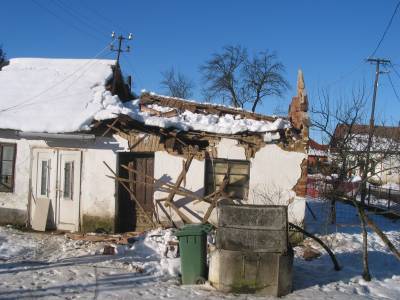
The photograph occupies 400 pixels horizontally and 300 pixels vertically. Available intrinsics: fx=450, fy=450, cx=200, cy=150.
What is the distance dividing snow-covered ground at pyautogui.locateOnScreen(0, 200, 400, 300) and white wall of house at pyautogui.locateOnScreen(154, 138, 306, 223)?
107cm

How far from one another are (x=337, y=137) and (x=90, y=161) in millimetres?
7743

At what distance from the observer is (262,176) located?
11812 mm

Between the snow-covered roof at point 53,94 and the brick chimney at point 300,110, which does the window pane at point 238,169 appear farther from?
the snow-covered roof at point 53,94

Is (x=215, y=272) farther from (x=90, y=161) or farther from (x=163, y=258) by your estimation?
(x=90, y=161)

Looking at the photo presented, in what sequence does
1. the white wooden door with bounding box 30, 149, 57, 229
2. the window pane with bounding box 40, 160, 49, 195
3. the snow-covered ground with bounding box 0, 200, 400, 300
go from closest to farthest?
the snow-covered ground with bounding box 0, 200, 400, 300 → the white wooden door with bounding box 30, 149, 57, 229 → the window pane with bounding box 40, 160, 49, 195

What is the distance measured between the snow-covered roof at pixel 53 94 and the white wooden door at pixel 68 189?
931mm

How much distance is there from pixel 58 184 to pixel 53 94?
3.22 metres

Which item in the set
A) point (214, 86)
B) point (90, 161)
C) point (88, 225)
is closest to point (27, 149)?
point (90, 161)

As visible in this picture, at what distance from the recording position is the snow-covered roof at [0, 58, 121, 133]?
12.2 meters

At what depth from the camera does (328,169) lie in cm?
1438

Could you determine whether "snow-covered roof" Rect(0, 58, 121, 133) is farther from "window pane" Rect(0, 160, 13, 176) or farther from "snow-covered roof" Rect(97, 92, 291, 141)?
"window pane" Rect(0, 160, 13, 176)

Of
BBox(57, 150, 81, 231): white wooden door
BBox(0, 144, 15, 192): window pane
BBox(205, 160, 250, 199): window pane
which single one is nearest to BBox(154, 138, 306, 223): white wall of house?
BBox(205, 160, 250, 199): window pane

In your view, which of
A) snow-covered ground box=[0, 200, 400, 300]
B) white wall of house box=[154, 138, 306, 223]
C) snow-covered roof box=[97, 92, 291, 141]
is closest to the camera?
snow-covered ground box=[0, 200, 400, 300]

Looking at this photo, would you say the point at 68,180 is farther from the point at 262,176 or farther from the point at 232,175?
the point at 262,176
